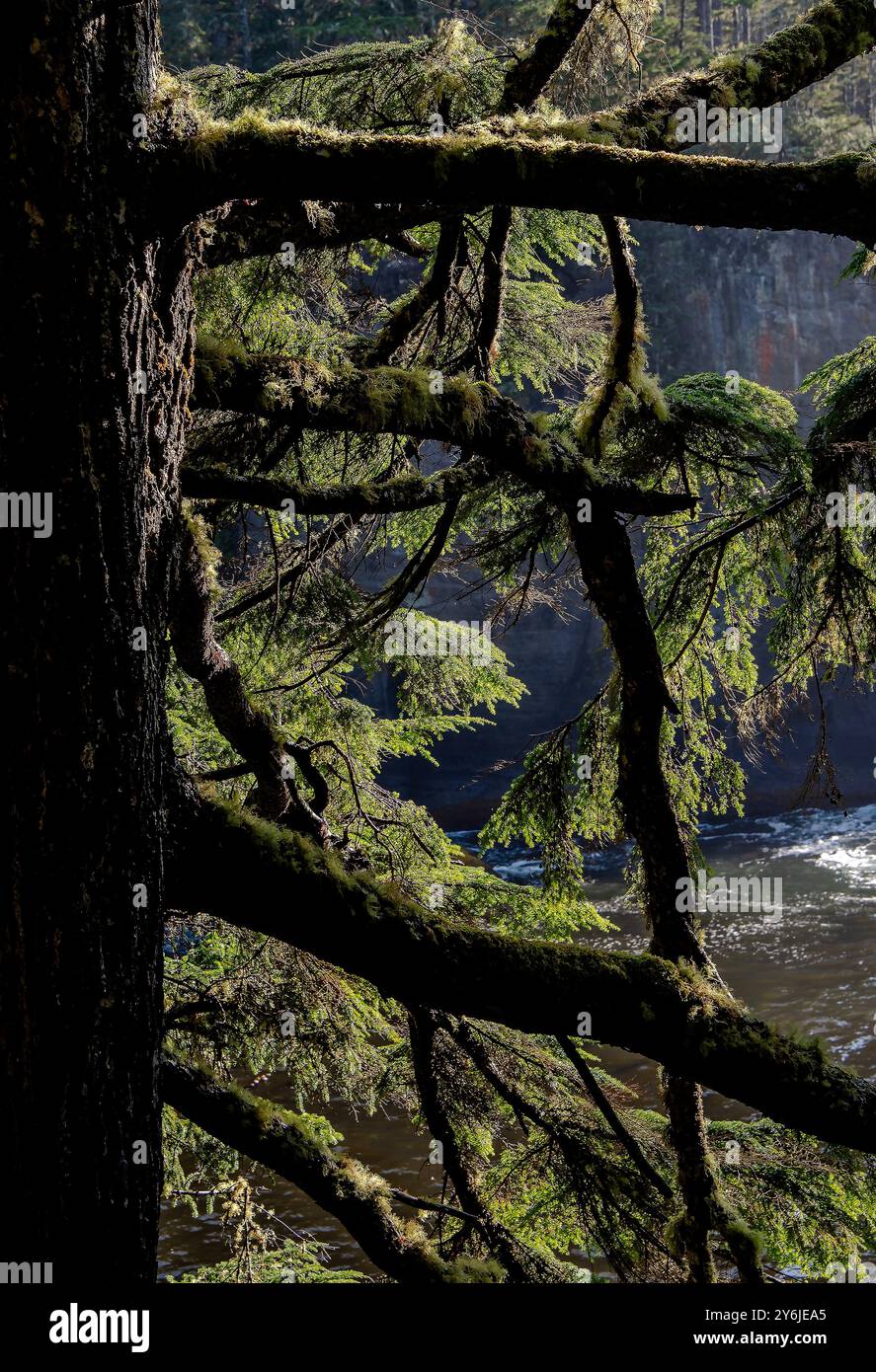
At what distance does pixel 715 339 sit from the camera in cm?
3197

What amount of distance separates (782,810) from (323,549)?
871 inches

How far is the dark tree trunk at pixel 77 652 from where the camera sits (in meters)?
2.05

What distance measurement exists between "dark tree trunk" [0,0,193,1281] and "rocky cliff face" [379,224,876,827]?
24670 mm

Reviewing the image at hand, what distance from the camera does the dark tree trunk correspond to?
6.72 feet

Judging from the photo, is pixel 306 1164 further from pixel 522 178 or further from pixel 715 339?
pixel 715 339

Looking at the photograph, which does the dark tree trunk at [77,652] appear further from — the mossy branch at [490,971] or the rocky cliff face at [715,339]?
the rocky cliff face at [715,339]

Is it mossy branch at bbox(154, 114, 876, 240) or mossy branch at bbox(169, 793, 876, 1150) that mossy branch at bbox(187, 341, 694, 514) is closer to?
mossy branch at bbox(154, 114, 876, 240)

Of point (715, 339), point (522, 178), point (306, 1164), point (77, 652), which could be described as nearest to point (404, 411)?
point (522, 178)

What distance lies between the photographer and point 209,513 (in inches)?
195

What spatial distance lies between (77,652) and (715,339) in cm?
3254

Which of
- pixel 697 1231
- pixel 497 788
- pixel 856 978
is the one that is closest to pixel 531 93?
pixel 697 1231

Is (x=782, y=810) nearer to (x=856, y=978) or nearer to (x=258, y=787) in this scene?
(x=856, y=978)

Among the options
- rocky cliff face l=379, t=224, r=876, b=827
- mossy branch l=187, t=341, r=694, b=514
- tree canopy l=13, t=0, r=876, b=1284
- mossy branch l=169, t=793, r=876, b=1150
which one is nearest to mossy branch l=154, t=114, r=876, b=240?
tree canopy l=13, t=0, r=876, b=1284

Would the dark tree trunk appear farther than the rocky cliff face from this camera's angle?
No
